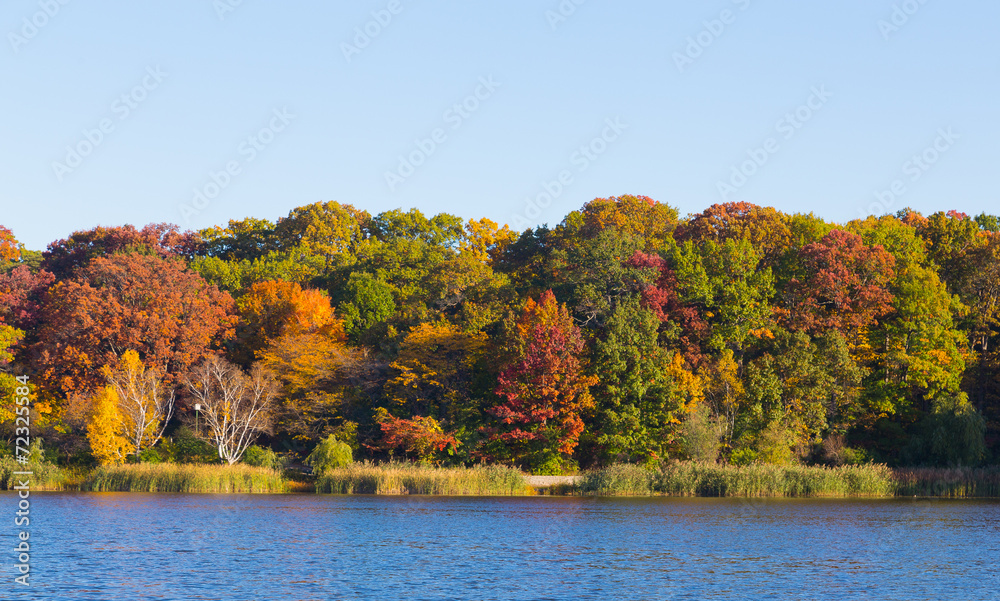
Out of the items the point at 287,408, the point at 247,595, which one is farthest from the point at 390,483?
the point at 247,595

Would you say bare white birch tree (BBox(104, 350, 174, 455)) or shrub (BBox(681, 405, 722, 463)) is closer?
shrub (BBox(681, 405, 722, 463))

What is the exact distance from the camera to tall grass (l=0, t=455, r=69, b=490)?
2045 inches

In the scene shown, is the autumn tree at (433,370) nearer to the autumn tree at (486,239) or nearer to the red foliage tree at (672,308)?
the red foliage tree at (672,308)

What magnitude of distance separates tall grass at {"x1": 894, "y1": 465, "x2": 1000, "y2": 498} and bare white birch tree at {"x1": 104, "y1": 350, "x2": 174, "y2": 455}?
42.1 m

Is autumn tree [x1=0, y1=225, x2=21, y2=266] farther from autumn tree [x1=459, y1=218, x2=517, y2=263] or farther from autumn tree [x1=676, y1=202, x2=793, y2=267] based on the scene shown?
autumn tree [x1=676, y1=202, x2=793, y2=267]

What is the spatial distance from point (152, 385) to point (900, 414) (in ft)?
152

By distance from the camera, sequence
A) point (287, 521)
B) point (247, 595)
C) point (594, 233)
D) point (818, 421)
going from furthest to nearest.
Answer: point (594, 233) → point (818, 421) → point (287, 521) → point (247, 595)

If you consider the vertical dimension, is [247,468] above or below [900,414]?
below

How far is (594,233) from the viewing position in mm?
77625

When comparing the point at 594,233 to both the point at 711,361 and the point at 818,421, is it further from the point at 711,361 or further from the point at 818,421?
the point at 818,421

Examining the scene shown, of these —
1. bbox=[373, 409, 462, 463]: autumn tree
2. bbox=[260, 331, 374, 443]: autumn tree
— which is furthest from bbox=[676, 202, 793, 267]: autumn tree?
bbox=[260, 331, 374, 443]: autumn tree

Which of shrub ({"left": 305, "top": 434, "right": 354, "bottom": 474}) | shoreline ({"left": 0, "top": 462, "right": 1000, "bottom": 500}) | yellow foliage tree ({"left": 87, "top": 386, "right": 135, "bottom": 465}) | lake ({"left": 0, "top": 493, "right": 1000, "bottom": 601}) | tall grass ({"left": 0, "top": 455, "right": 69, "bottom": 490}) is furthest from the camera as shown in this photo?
yellow foliage tree ({"left": 87, "top": 386, "right": 135, "bottom": 465})

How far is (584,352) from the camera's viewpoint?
196 ft

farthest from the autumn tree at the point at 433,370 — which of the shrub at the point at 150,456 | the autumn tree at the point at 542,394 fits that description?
the shrub at the point at 150,456
